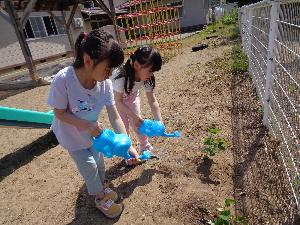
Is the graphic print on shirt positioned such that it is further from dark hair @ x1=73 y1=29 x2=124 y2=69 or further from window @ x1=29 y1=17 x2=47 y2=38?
window @ x1=29 y1=17 x2=47 y2=38

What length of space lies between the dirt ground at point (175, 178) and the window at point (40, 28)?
972 centimetres

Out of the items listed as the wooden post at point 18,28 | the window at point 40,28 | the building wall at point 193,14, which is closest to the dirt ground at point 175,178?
the wooden post at point 18,28

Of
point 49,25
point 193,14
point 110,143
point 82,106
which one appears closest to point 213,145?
point 110,143

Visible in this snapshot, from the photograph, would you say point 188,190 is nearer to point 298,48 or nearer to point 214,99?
point 298,48

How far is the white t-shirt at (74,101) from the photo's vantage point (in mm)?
1957

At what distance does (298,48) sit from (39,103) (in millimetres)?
5885

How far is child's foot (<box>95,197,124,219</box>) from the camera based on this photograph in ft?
7.86

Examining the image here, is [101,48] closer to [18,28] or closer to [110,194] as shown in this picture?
[110,194]

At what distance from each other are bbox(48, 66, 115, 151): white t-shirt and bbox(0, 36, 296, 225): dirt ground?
2.45ft

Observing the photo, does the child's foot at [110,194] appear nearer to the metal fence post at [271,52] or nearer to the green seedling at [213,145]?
the green seedling at [213,145]

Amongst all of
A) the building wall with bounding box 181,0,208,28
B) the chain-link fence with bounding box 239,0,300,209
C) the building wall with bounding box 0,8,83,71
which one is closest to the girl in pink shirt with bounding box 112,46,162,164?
the chain-link fence with bounding box 239,0,300,209

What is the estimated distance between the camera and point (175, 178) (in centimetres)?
275

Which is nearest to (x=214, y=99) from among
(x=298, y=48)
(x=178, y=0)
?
(x=298, y=48)

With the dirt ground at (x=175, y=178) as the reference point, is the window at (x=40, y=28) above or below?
above
